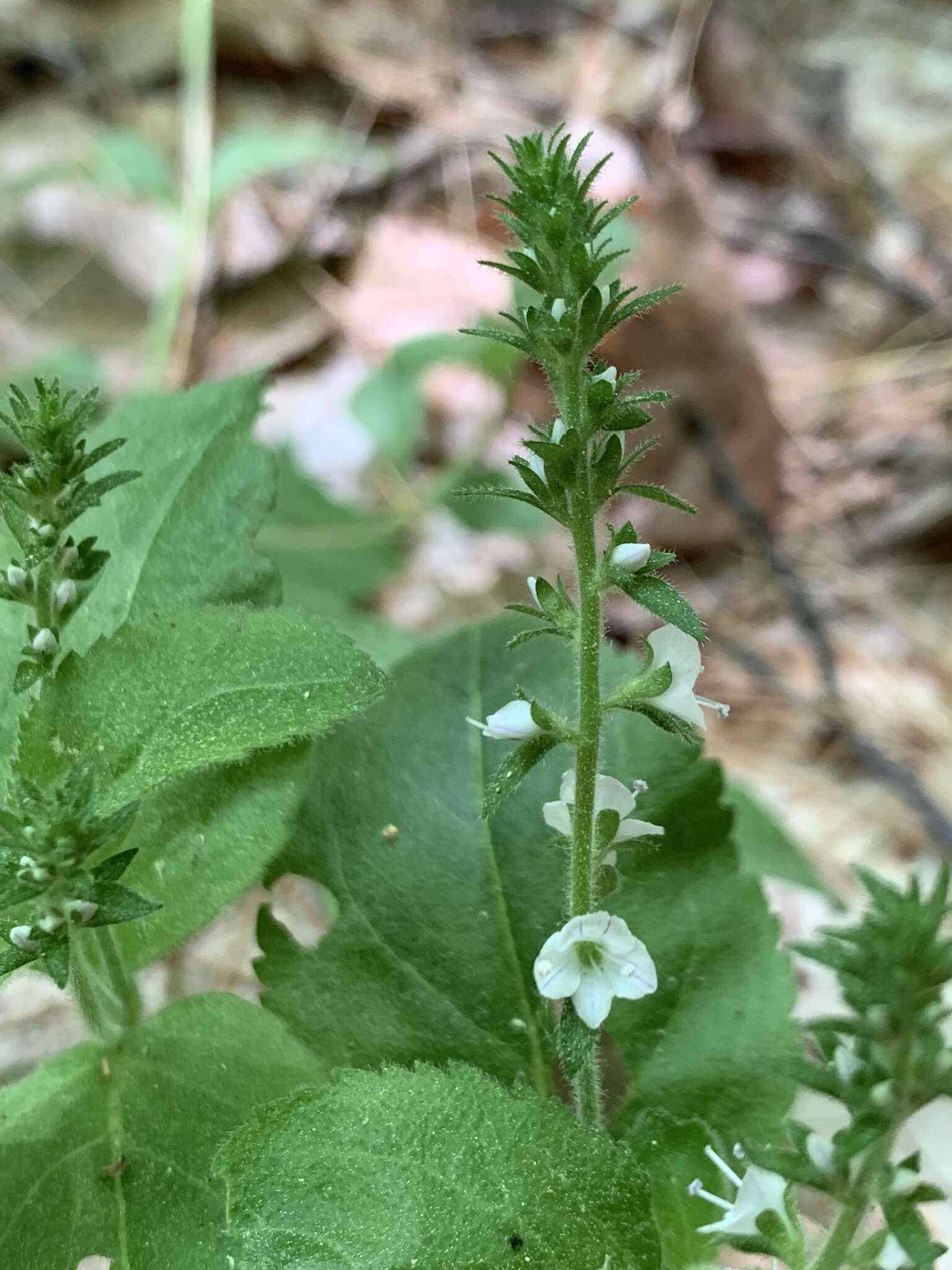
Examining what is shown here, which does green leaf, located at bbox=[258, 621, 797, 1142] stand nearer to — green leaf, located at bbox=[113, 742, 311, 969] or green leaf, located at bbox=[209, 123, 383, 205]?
green leaf, located at bbox=[113, 742, 311, 969]

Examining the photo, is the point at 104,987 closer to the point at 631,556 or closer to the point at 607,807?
the point at 607,807

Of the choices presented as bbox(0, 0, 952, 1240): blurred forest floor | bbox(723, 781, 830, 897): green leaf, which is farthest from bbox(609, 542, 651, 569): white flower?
bbox(723, 781, 830, 897): green leaf

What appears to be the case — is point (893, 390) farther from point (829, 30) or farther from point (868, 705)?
point (829, 30)

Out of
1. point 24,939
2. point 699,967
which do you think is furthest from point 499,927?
point 24,939

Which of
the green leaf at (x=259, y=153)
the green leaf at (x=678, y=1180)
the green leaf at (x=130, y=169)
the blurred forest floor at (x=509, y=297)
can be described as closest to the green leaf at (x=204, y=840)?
the green leaf at (x=678, y=1180)

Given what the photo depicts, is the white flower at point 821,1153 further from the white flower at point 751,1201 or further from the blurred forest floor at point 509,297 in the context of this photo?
the blurred forest floor at point 509,297

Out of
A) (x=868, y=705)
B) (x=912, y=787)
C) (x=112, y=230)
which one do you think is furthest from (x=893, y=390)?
(x=112, y=230)

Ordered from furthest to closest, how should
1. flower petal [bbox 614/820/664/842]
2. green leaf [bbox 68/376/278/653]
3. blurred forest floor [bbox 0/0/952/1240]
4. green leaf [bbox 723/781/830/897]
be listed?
blurred forest floor [bbox 0/0/952/1240], green leaf [bbox 723/781/830/897], green leaf [bbox 68/376/278/653], flower petal [bbox 614/820/664/842]
